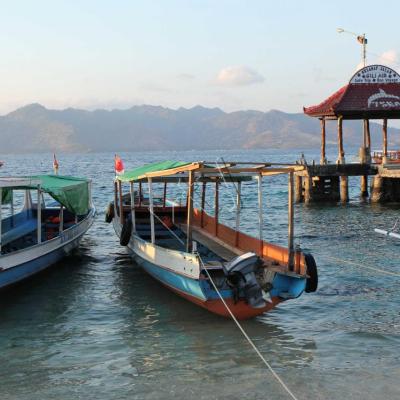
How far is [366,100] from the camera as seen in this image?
31.9 metres

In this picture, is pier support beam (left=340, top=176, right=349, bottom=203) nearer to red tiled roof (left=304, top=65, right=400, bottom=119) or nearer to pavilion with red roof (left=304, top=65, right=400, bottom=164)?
pavilion with red roof (left=304, top=65, right=400, bottom=164)

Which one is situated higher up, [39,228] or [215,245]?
[39,228]

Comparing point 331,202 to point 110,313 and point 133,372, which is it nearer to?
point 110,313

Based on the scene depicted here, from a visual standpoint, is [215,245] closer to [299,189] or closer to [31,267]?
[31,267]

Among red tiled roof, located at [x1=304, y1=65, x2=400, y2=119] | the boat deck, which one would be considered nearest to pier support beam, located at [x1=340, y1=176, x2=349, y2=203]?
red tiled roof, located at [x1=304, y1=65, x2=400, y2=119]

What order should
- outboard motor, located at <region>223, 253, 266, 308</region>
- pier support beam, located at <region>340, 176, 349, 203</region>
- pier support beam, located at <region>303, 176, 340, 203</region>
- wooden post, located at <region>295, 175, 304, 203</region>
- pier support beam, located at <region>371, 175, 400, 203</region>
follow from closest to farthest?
outboard motor, located at <region>223, 253, 266, 308</region>
pier support beam, located at <region>371, 175, 400, 203</region>
pier support beam, located at <region>303, 176, 340, 203</region>
pier support beam, located at <region>340, 176, 349, 203</region>
wooden post, located at <region>295, 175, 304, 203</region>

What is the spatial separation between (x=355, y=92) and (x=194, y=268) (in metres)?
23.6

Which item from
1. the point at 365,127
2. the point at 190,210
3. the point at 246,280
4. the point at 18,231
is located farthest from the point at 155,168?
the point at 365,127

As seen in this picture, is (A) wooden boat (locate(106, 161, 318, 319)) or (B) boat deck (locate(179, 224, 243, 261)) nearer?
(A) wooden boat (locate(106, 161, 318, 319))

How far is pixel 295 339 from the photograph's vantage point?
37.4 feet

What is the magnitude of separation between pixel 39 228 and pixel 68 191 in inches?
86.6

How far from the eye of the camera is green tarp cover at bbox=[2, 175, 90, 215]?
55.9 feet

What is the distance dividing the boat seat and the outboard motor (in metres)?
8.29

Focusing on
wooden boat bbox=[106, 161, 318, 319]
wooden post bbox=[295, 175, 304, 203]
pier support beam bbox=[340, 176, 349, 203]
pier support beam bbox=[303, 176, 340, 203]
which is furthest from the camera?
wooden post bbox=[295, 175, 304, 203]
